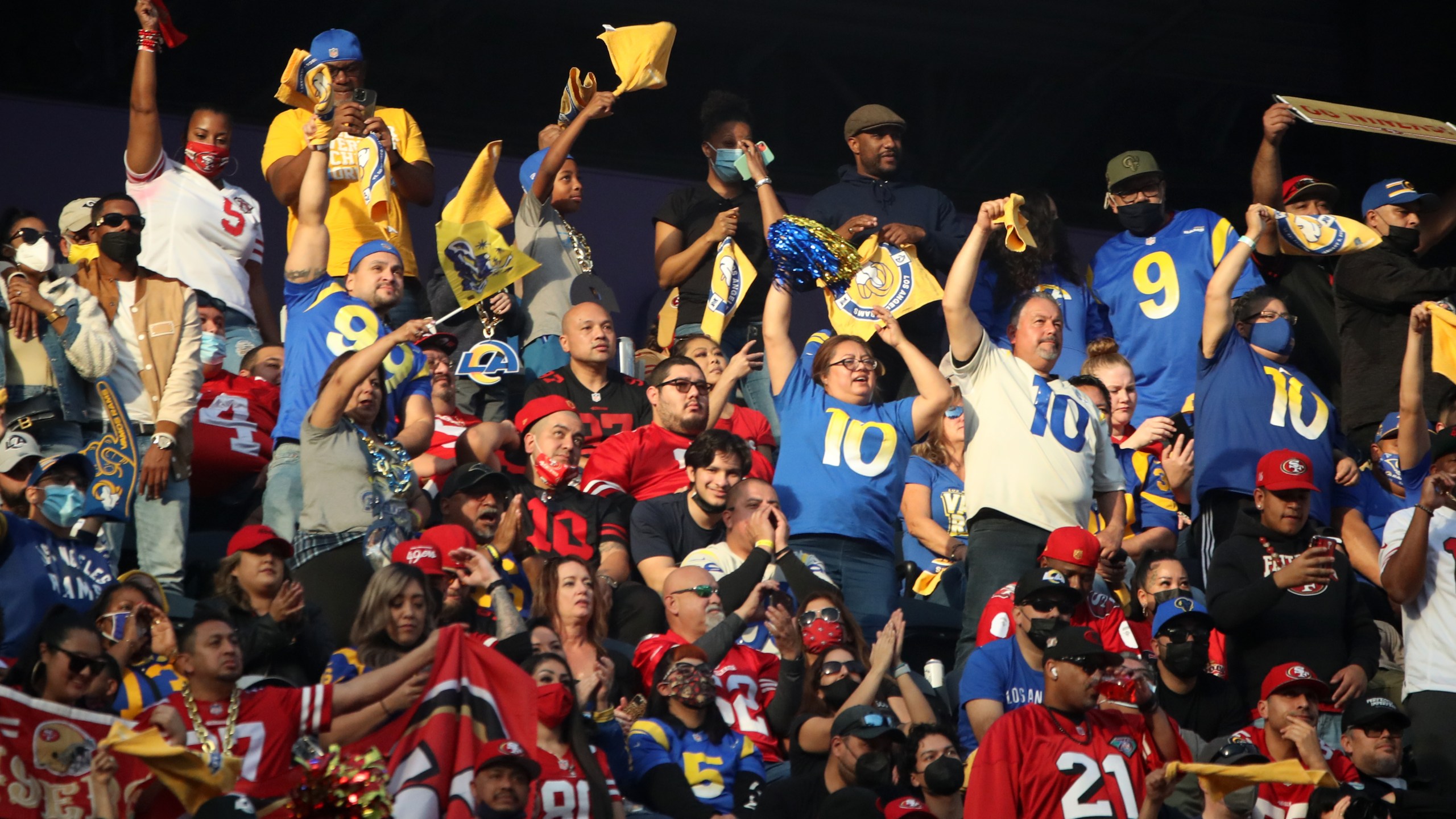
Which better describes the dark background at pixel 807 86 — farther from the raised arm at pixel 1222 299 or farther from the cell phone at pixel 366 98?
the raised arm at pixel 1222 299

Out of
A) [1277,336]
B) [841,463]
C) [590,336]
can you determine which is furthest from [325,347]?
[1277,336]

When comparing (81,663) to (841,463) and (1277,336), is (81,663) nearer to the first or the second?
(841,463)

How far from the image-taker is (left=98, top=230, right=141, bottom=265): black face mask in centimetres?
808

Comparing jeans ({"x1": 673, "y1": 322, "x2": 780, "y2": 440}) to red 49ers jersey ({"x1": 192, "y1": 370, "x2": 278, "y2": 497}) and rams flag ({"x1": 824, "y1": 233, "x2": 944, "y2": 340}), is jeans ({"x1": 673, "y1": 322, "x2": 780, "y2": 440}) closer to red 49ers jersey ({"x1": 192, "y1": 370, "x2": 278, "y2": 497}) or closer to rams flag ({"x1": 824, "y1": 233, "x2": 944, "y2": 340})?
rams flag ({"x1": 824, "y1": 233, "x2": 944, "y2": 340})

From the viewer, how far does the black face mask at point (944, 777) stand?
6504 mm

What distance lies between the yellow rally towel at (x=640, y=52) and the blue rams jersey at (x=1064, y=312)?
2095 millimetres

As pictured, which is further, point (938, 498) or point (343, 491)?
point (938, 498)

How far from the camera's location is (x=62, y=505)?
6.78 meters

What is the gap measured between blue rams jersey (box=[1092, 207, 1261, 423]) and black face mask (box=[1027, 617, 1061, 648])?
319 centimetres

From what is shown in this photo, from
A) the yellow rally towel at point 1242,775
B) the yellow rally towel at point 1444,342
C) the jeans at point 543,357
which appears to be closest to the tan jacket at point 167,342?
the jeans at point 543,357

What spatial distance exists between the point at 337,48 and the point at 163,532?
2.83 m

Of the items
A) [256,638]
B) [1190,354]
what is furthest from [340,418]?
[1190,354]

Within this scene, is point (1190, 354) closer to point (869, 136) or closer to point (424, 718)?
point (869, 136)

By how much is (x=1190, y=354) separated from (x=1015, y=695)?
139 inches
